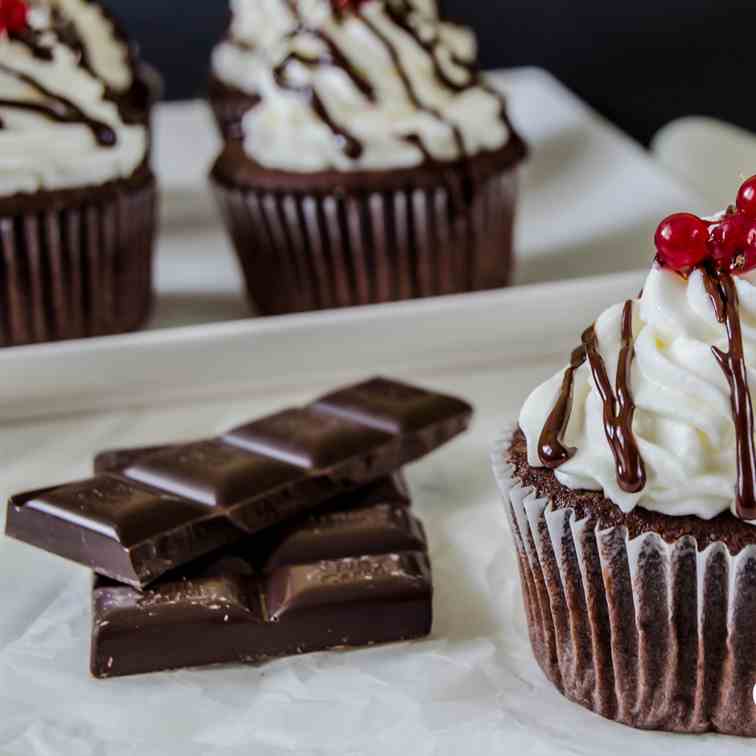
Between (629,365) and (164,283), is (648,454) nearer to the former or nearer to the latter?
(629,365)

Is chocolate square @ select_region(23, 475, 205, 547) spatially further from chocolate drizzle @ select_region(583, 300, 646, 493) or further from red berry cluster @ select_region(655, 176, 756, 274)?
red berry cluster @ select_region(655, 176, 756, 274)

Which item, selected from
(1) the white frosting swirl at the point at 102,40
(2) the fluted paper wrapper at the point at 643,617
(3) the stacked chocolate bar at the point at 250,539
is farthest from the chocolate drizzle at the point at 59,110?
(2) the fluted paper wrapper at the point at 643,617

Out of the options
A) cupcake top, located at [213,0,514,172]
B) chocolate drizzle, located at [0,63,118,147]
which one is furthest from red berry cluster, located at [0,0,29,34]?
cupcake top, located at [213,0,514,172]

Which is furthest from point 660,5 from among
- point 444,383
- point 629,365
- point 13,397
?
point 629,365

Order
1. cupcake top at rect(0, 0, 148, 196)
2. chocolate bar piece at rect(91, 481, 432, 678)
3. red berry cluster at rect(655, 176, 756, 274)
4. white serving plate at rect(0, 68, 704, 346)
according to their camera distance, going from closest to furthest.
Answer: red berry cluster at rect(655, 176, 756, 274)
chocolate bar piece at rect(91, 481, 432, 678)
cupcake top at rect(0, 0, 148, 196)
white serving plate at rect(0, 68, 704, 346)

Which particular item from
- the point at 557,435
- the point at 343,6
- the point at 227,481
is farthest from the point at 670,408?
the point at 343,6

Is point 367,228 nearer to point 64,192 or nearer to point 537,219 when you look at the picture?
point 64,192

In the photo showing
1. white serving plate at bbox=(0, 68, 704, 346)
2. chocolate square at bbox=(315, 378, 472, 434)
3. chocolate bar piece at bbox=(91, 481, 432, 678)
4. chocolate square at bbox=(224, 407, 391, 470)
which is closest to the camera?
chocolate bar piece at bbox=(91, 481, 432, 678)
